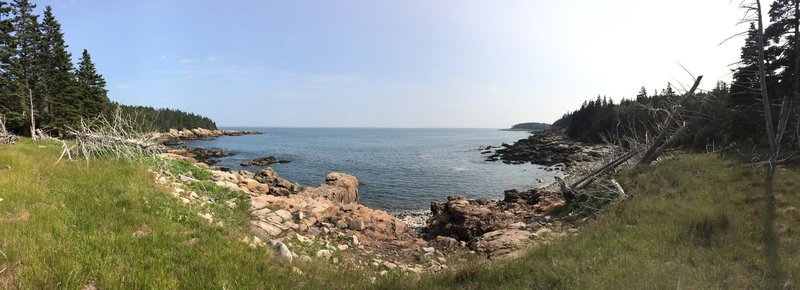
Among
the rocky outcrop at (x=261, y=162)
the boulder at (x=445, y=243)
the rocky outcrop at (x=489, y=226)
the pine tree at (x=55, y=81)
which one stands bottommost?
the rocky outcrop at (x=261, y=162)

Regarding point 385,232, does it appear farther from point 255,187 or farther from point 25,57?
point 25,57

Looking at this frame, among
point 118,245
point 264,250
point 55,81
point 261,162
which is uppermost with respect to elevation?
point 55,81

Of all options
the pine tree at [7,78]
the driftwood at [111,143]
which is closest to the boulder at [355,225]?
the driftwood at [111,143]

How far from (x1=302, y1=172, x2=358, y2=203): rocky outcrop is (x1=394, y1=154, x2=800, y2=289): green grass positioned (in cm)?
1527

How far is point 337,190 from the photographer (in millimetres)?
24328

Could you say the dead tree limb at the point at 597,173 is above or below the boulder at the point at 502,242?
above

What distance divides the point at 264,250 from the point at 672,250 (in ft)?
28.6

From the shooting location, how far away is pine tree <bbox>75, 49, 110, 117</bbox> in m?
47.3

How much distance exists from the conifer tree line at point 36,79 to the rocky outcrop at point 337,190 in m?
14.7

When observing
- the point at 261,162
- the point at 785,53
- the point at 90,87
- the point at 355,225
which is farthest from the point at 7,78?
the point at 785,53

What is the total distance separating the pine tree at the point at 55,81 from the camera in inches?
1457

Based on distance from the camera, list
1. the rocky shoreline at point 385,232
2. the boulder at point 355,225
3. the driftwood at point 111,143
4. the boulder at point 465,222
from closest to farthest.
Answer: the rocky shoreline at point 385,232 < the boulder at point 355,225 < the driftwood at point 111,143 < the boulder at point 465,222

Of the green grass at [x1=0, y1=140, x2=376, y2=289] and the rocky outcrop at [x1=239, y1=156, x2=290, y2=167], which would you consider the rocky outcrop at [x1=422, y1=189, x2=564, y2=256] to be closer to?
the green grass at [x1=0, y1=140, x2=376, y2=289]

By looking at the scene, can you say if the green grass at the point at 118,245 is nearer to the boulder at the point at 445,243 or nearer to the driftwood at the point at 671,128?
the boulder at the point at 445,243
